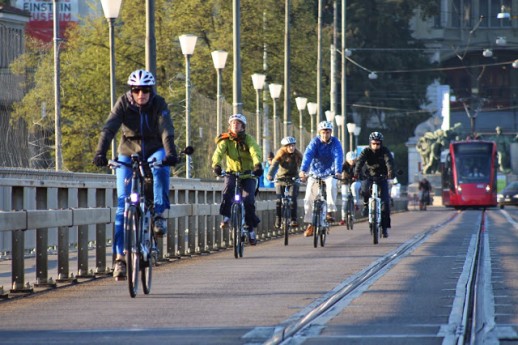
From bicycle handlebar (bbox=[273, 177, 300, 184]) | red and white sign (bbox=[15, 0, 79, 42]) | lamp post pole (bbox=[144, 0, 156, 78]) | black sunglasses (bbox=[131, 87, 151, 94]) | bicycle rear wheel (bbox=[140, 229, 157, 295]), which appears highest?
red and white sign (bbox=[15, 0, 79, 42])

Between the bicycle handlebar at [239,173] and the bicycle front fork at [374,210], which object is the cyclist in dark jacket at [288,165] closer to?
the bicycle front fork at [374,210]

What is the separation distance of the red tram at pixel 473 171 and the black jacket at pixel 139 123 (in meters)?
58.3

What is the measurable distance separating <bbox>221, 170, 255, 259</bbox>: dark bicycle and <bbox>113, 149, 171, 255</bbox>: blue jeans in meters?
6.33

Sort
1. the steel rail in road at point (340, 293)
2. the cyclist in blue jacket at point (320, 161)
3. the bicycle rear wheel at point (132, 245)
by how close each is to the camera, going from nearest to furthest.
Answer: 1. the steel rail in road at point (340, 293)
2. the bicycle rear wheel at point (132, 245)
3. the cyclist in blue jacket at point (320, 161)

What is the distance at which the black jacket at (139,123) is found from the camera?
14023 millimetres

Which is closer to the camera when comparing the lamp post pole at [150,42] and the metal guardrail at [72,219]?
the metal guardrail at [72,219]

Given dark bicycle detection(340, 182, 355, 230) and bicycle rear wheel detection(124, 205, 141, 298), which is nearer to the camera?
bicycle rear wheel detection(124, 205, 141, 298)

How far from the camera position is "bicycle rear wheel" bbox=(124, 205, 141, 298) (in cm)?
1334

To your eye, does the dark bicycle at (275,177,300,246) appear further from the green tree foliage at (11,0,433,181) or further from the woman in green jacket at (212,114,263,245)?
the green tree foliage at (11,0,433,181)

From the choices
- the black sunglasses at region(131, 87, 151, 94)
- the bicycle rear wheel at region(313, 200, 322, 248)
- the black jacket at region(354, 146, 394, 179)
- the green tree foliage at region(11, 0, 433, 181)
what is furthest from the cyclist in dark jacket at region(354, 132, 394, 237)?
the green tree foliage at region(11, 0, 433, 181)

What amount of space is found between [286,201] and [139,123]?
11309 mm

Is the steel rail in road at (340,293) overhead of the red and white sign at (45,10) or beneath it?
beneath

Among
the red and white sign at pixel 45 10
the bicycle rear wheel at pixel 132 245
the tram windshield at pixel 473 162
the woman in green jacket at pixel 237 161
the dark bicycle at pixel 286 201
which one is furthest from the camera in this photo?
the red and white sign at pixel 45 10

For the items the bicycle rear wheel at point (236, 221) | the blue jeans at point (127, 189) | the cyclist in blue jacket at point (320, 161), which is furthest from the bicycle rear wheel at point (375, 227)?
the blue jeans at point (127, 189)
